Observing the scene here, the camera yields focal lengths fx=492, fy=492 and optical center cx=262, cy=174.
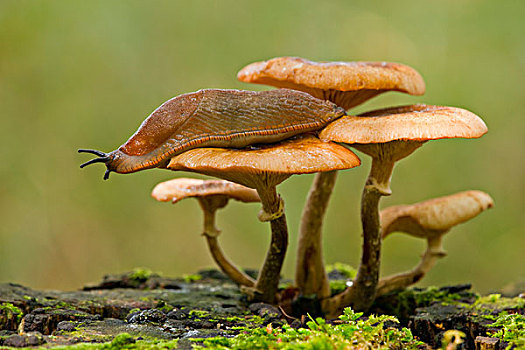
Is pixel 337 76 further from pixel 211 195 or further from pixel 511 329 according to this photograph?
pixel 511 329

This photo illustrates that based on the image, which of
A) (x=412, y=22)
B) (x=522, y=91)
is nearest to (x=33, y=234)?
(x=412, y=22)

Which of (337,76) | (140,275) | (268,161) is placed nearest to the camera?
(268,161)

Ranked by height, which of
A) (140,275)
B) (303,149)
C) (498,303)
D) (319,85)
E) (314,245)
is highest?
(319,85)

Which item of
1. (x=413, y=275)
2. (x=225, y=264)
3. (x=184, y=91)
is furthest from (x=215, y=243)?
(x=184, y=91)

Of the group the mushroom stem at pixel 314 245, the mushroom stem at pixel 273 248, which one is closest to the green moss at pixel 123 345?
the mushroom stem at pixel 273 248

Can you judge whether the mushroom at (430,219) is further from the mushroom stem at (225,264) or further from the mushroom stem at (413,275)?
the mushroom stem at (225,264)

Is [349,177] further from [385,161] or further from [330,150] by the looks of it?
[330,150]

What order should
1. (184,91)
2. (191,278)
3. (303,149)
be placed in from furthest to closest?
(184,91) → (191,278) → (303,149)

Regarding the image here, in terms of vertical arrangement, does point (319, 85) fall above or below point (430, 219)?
above
